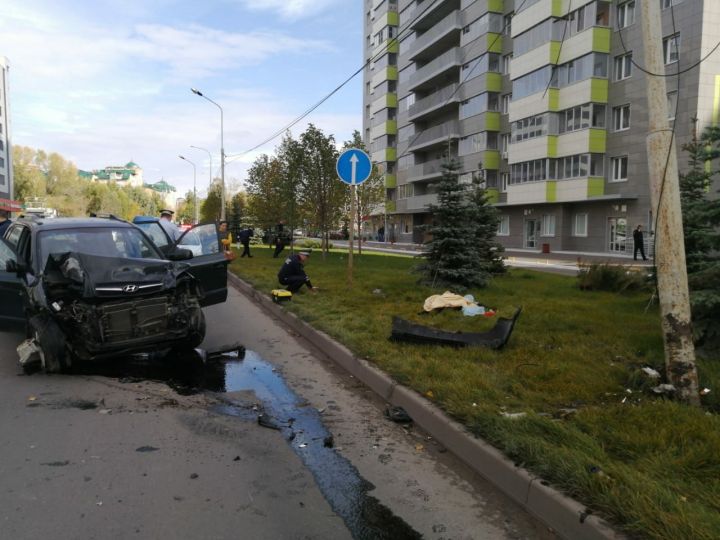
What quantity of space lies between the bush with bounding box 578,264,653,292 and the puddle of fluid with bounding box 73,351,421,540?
27.2ft

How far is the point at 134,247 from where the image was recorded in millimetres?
7188

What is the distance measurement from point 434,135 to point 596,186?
19.9m

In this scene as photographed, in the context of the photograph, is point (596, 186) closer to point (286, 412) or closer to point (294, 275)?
point (294, 275)

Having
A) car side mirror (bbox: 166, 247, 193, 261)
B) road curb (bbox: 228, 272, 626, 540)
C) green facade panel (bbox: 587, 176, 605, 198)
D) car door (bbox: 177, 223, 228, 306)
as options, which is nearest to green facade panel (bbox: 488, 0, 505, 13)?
green facade panel (bbox: 587, 176, 605, 198)

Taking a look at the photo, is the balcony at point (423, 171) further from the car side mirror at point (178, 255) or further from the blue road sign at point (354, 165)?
the car side mirror at point (178, 255)

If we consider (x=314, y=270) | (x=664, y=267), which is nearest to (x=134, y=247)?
(x=664, y=267)

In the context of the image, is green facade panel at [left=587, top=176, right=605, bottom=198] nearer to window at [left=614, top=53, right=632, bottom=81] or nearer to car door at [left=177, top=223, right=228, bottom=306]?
window at [left=614, top=53, right=632, bottom=81]

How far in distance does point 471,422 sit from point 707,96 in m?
31.3

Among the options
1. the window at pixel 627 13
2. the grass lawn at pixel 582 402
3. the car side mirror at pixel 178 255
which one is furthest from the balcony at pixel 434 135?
the car side mirror at pixel 178 255

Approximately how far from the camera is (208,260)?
8.10 meters

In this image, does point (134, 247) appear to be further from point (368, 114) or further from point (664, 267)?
point (368, 114)

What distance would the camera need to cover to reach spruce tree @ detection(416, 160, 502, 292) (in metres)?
11.5

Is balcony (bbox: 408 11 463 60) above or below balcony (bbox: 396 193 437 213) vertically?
above

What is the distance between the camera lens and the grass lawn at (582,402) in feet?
9.55
